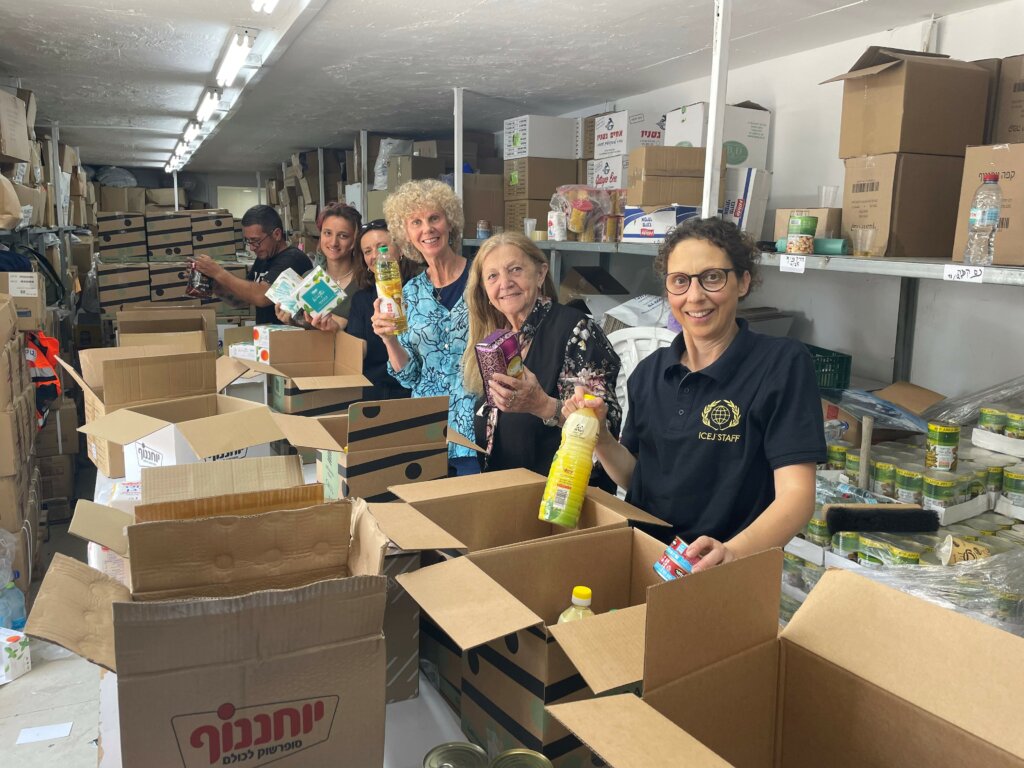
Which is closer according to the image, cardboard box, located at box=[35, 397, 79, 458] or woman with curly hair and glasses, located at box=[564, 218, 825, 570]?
woman with curly hair and glasses, located at box=[564, 218, 825, 570]

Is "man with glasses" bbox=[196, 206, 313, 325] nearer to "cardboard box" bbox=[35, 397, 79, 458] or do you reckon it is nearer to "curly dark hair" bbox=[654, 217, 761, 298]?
"cardboard box" bbox=[35, 397, 79, 458]

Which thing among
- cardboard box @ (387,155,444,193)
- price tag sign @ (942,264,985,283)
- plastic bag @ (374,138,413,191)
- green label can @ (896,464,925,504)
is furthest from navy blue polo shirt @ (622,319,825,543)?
plastic bag @ (374,138,413,191)

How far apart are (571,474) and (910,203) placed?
5.81 ft

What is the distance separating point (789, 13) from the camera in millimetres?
3172

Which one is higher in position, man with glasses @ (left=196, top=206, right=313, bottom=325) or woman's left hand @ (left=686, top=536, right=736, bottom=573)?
man with glasses @ (left=196, top=206, right=313, bottom=325)

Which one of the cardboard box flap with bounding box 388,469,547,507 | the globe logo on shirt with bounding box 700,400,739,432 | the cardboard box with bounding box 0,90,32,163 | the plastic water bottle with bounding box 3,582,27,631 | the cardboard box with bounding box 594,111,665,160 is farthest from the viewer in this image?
the cardboard box with bounding box 594,111,665,160

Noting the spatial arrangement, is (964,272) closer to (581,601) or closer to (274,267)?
(581,601)

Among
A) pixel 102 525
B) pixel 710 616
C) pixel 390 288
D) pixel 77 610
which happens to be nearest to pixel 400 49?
pixel 390 288

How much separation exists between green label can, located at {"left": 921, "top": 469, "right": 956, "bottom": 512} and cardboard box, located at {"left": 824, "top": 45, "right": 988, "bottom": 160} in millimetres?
1068

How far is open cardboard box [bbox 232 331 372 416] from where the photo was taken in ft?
8.29

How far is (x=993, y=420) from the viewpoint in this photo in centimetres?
250

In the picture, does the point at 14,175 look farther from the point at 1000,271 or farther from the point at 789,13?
the point at 1000,271

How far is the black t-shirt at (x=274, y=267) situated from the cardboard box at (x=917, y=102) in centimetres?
257

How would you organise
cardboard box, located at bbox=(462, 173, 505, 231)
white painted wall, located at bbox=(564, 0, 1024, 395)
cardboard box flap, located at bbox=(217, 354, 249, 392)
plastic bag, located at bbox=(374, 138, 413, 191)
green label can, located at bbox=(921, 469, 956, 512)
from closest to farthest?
green label can, located at bbox=(921, 469, 956, 512) → cardboard box flap, located at bbox=(217, 354, 249, 392) → white painted wall, located at bbox=(564, 0, 1024, 395) → cardboard box, located at bbox=(462, 173, 505, 231) → plastic bag, located at bbox=(374, 138, 413, 191)
